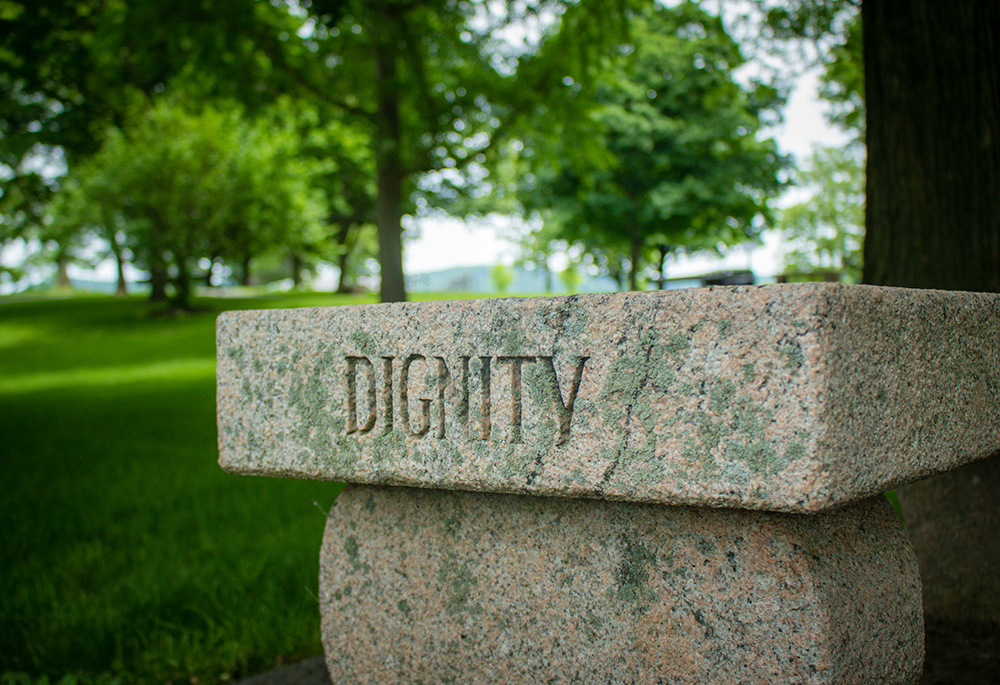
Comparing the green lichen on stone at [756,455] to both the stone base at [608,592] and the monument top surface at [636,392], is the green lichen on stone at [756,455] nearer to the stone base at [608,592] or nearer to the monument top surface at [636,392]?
the monument top surface at [636,392]

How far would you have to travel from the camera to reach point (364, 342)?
72.6 inches

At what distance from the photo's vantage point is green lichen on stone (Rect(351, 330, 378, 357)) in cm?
183

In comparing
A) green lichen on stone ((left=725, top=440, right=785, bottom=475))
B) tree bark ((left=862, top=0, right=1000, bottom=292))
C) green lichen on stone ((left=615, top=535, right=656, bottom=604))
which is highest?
tree bark ((left=862, top=0, right=1000, bottom=292))

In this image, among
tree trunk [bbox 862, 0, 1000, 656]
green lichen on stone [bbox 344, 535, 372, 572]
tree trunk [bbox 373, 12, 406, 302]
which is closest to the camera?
green lichen on stone [bbox 344, 535, 372, 572]

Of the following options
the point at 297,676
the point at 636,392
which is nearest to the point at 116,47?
the point at 297,676

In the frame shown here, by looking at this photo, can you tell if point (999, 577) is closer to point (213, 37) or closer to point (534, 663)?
point (534, 663)

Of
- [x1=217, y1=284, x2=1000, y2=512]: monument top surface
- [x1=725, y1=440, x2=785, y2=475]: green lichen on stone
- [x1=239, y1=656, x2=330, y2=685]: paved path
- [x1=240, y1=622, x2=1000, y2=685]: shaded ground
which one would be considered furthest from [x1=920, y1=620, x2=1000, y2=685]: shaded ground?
[x1=239, y1=656, x2=330, y2=685]: paved path

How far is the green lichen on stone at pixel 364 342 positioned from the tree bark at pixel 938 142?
215cm

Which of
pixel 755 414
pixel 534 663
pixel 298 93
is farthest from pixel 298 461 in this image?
pixel 298 93

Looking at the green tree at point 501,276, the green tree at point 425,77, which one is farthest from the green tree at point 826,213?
the green tree at point 425,77

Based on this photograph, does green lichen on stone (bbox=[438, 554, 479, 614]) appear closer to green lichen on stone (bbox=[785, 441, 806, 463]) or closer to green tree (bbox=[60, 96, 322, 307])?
green lichen on stone (bbox=[785, 441, 806, 463])

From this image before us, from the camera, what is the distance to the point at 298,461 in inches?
76.4

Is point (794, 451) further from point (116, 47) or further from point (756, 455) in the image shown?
point (116, 47)

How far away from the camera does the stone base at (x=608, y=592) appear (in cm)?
154
